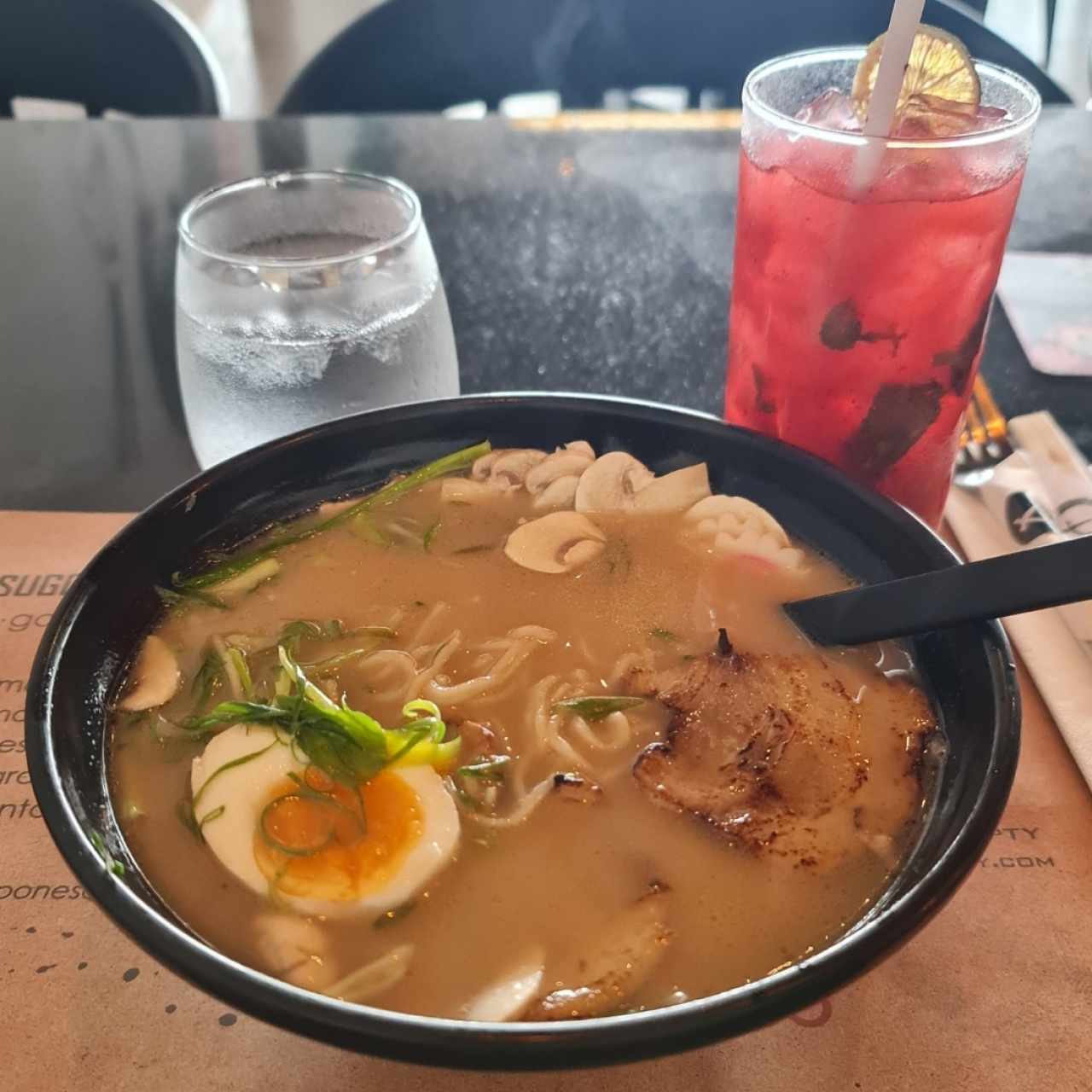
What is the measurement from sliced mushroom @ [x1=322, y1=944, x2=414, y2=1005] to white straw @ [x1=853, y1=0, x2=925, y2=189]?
917 mm

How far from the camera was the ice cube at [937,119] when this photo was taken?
4.16 feet

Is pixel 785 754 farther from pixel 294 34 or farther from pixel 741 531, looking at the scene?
pixel 294 34

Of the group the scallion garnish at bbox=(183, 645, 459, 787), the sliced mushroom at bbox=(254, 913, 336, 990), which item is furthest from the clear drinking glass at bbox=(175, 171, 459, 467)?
the sliced mushroom at bbox=(254, 913, 336, 990)

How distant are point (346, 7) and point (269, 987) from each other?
528 centimetres

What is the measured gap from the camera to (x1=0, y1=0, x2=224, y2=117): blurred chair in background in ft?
9.09

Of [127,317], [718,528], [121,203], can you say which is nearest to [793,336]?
[718,528]

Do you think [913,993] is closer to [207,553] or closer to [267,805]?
[267,805]

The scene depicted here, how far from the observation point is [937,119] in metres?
1.28

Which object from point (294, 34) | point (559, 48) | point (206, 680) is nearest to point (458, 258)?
point (559, 48)

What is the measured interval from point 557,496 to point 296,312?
41 centimetres

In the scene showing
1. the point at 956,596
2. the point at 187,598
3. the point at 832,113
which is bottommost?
the point at 187,598

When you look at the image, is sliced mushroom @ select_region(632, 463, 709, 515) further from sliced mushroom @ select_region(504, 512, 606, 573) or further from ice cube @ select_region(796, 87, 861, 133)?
ice cube @ select_region(796, 87, 861, 133)

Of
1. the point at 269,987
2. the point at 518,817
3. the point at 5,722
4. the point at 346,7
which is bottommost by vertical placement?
the point at 346,7

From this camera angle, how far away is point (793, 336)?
1.37m
